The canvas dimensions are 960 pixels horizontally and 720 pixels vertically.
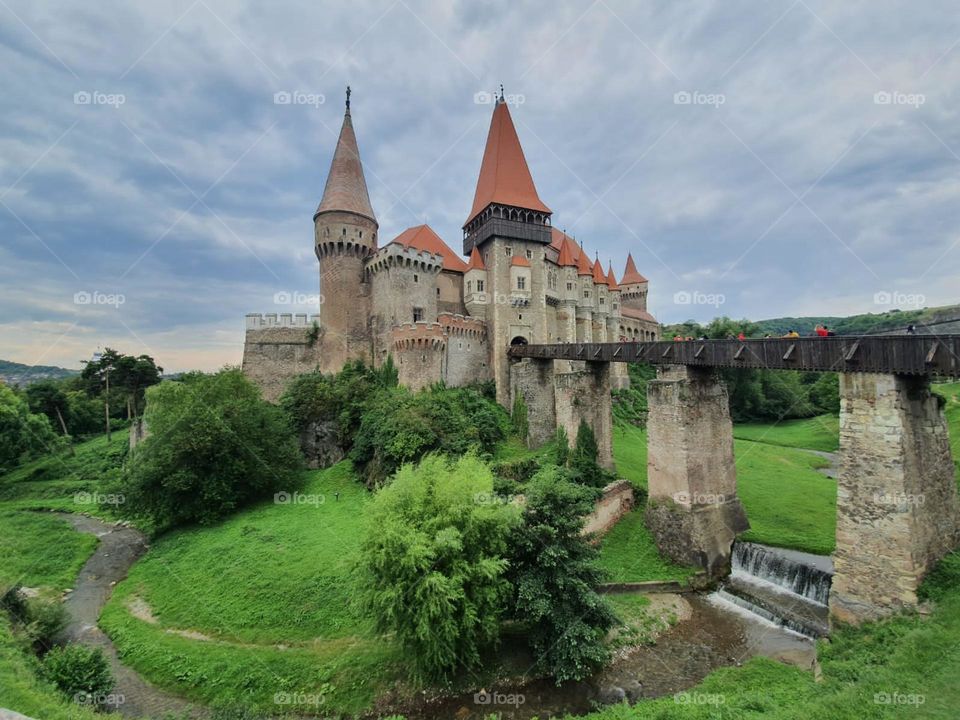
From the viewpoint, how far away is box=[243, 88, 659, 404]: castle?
2888 centimetres

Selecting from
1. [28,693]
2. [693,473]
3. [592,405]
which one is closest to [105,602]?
[28,693]

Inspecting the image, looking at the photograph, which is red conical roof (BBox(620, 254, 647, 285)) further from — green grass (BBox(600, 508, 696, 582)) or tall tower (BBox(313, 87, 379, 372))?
green grass (BBox(600, 508, 696, 582))

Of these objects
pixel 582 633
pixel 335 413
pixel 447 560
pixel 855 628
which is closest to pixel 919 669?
pixel 855 628

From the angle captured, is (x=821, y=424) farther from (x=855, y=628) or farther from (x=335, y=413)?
(x=335, y=413)

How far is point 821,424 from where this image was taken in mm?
40031

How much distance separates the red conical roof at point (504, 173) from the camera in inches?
1238

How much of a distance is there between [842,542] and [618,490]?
28.9 ft

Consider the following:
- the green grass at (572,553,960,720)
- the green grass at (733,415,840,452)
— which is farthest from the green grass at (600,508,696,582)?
the green grass at (733,415,840,452)

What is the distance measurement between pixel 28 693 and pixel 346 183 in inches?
1163

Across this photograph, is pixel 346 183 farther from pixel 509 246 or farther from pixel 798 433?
pixel 798 433

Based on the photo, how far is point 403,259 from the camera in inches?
1134

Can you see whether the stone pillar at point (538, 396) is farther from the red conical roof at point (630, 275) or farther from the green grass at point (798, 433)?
the red conical roof at point (630, 275)

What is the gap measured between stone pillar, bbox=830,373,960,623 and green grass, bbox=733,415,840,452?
28716 mm

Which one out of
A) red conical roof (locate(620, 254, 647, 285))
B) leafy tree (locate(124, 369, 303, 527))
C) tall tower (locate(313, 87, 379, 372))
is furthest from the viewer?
red conical roof (locate(620, 254, 647, 285))
